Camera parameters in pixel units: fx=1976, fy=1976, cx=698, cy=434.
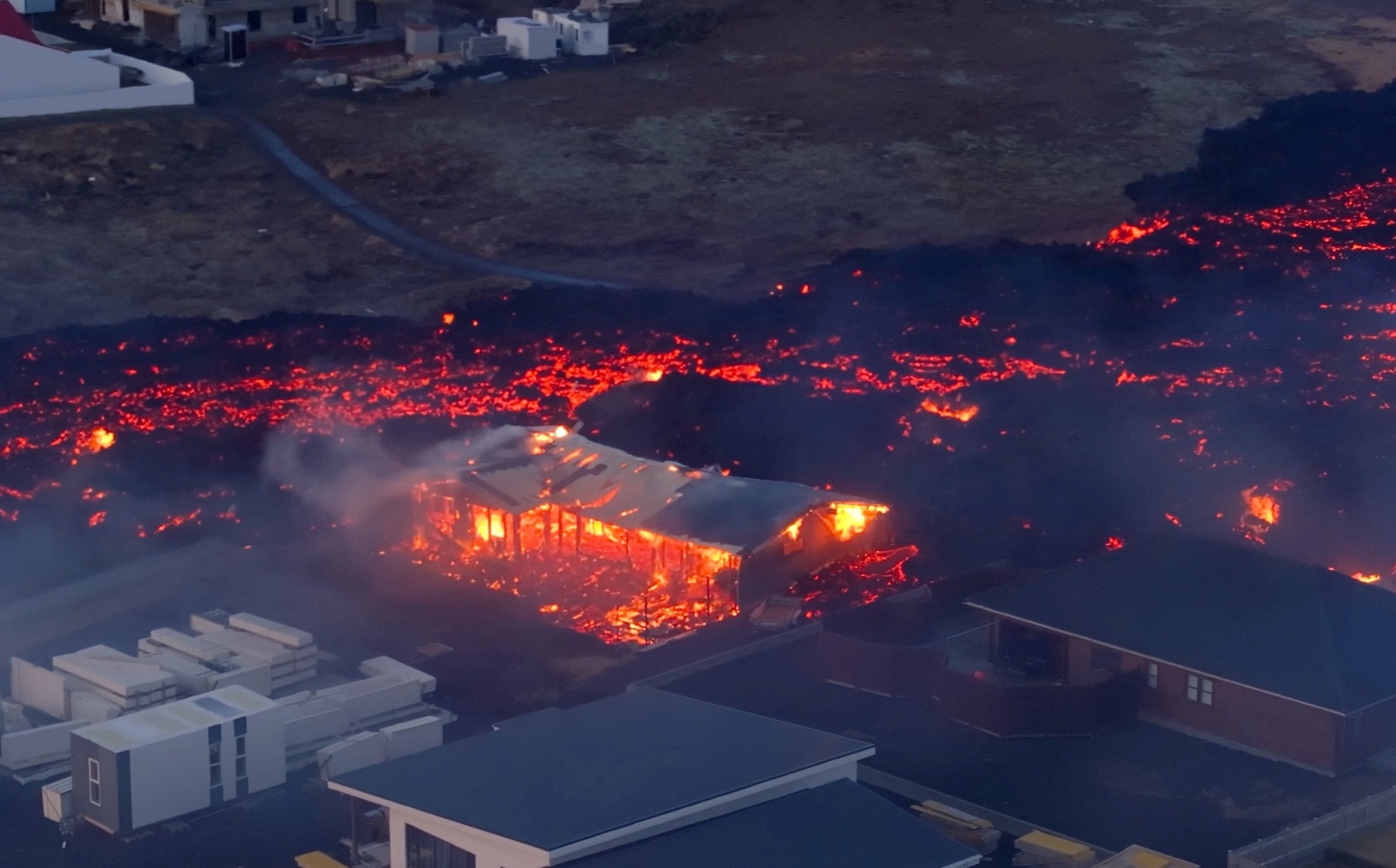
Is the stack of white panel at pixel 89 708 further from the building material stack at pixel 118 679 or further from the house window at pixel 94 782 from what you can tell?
the house window at pixel 94 782

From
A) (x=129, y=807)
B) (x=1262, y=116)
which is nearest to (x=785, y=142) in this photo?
(x=1262, y=116)

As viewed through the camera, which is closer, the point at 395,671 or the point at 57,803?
the point at 57,803

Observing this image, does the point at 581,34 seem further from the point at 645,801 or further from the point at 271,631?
the point at 645,801

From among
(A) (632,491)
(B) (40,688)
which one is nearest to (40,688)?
(B) (40,688)

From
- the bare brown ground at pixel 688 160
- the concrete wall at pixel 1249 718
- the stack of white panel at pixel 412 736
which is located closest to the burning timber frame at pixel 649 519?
the stack of white panel at pixel 412 736

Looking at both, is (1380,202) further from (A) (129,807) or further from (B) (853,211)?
(A) (129,807)

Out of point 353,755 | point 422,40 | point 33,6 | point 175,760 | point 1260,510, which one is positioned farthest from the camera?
point 33,6

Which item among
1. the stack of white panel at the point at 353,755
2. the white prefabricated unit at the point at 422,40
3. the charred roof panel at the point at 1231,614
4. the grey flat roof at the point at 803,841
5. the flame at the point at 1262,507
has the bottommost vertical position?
the stack of white panel at the point at 353,755
